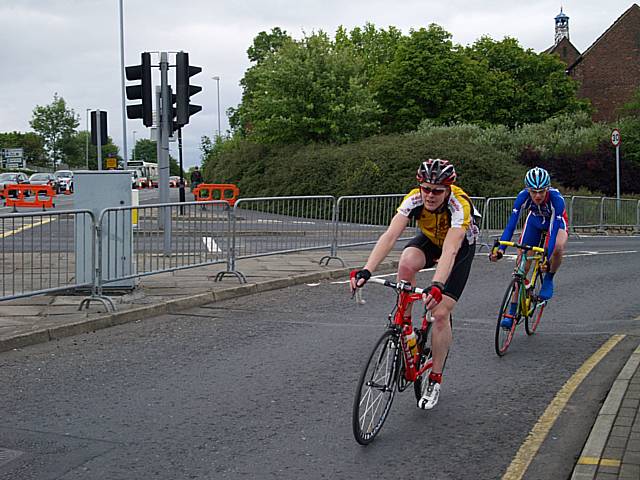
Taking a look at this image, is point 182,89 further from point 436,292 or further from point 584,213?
point 584,213

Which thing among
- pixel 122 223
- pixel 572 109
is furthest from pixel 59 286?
pixel 572 109

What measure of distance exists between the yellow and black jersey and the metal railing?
15.6ft

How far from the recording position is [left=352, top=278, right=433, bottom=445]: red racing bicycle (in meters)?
5.11

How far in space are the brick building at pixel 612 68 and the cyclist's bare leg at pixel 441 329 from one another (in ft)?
194

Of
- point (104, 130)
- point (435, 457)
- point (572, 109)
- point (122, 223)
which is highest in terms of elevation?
point (572, 109)

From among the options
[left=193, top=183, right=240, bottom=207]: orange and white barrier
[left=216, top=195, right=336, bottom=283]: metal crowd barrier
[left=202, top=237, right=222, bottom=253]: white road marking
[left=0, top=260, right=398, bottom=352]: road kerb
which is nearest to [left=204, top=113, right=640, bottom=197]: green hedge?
[left=193, top=183, right=240, bottom=207]: orange and white barrier

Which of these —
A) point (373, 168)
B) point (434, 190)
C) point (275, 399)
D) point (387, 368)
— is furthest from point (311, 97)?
point (387, 368)

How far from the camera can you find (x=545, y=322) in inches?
385

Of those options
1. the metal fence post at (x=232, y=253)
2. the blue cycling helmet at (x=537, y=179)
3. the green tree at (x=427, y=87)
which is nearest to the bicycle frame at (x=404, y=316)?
the blue cycling helmet at (x=537, y=179)

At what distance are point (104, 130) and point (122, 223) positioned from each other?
56.4ft

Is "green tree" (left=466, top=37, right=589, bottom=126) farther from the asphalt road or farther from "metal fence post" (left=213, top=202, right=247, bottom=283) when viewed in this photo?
the asphalt road

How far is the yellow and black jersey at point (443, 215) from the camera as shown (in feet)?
18.8

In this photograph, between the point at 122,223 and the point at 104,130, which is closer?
the point at 122,223

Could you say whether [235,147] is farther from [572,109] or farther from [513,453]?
[513,453]
